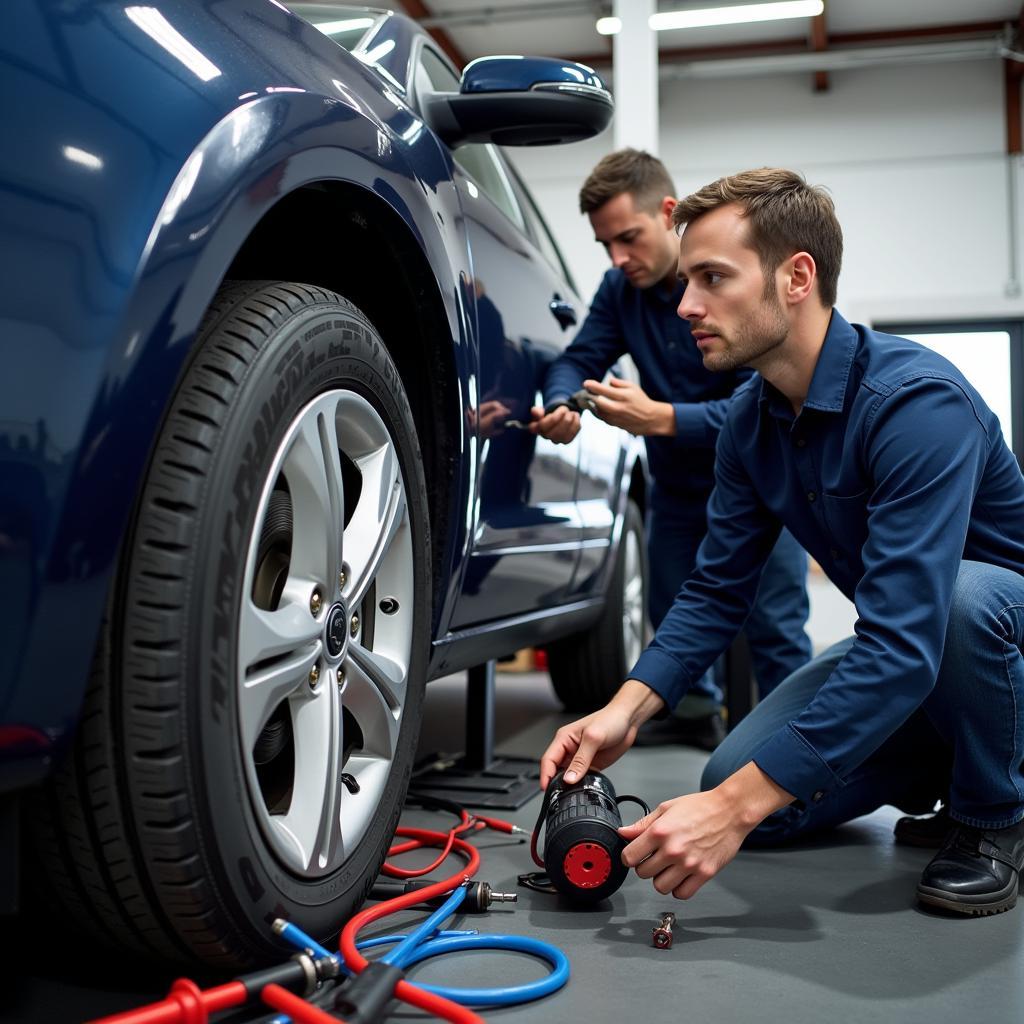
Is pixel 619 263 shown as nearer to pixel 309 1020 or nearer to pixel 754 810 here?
pixel 754 810

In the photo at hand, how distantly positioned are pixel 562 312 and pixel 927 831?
48.3 inches

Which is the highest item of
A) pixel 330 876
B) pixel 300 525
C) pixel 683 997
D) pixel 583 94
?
pixel 583 94

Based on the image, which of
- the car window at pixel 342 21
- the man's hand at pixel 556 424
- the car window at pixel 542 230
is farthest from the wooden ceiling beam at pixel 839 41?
the man's hand at pixel 556 424

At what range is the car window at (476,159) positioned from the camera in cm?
176

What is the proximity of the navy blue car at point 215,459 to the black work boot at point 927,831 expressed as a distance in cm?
87

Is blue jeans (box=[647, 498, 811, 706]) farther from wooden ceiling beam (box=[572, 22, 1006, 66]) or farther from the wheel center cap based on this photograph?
wooden ceiling beam (box=[572, 22, 1006, 66])

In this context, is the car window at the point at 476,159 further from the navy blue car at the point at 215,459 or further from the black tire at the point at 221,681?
the black tire at the point at 221,681

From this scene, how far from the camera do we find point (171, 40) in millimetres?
917

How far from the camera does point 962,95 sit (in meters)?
8.49

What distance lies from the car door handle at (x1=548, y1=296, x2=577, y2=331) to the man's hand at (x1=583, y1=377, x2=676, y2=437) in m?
0.16

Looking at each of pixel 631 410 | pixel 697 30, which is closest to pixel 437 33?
pixel 697 30

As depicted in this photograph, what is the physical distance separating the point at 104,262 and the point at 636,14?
6.19 meters


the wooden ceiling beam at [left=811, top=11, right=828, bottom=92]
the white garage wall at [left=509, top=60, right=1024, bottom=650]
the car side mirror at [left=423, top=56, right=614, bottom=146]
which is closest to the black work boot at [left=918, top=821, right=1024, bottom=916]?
the car side mirror at [left=423, top=56, right=614, bottom=146]

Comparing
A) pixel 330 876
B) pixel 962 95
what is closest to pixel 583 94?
pixel 330 876
